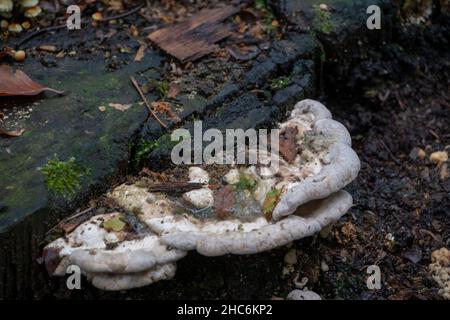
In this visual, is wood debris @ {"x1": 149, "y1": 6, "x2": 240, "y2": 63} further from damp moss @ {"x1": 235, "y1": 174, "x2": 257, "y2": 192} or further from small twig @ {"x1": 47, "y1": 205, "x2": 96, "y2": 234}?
small twig @ {"x1": 47, "y1": 205, "x2": 96, "y2": 234}

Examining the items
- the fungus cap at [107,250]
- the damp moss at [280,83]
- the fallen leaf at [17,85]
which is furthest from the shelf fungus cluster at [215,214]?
the fallen leaf at [17,85]

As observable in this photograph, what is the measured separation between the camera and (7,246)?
4.00 meters

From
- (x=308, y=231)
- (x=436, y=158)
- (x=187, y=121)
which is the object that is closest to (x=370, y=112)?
(x=436, y=158)

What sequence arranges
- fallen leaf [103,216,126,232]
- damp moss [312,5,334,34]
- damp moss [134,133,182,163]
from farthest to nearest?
damp moss [312,5,334,34], damp moss [134,133,182,163], fallen leaf [103,216,126,232]

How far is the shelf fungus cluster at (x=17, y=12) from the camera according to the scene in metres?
5.59

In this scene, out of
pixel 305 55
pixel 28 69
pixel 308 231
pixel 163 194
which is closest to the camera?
pixel 308 231

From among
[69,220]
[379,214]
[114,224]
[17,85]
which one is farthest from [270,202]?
[17,85]

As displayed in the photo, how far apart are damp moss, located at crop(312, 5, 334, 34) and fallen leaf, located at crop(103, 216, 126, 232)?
9.29 ft

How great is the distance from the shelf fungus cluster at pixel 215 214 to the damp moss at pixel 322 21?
1337 mm

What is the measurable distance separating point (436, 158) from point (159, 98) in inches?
110

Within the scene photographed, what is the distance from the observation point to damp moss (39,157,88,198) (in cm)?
429

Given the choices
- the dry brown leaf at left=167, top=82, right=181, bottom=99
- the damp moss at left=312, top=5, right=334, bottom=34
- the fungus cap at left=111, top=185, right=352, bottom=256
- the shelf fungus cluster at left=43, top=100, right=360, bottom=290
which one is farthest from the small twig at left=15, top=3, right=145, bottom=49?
the fungus cap at left=111, top=185, right=352, bottom=256

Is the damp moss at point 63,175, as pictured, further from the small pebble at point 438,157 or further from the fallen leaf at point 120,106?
the small pebble at point 438,157

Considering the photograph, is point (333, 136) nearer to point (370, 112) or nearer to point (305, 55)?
point (305, 55)
